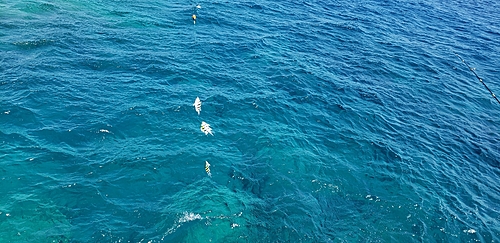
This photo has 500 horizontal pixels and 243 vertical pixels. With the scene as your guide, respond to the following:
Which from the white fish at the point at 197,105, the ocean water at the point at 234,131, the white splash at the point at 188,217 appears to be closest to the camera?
the white splash at the point at 188,217

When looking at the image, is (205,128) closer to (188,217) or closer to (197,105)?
(197,105)

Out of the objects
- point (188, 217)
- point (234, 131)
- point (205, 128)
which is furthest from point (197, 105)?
point (188, 217)

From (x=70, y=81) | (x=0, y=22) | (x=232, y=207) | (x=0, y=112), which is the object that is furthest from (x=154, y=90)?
(x=0, y=22)

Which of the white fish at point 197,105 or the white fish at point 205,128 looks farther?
the white fish at point 197,105

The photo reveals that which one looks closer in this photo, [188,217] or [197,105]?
[188,217]

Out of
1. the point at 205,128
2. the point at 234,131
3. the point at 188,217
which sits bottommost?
the point at 188,217

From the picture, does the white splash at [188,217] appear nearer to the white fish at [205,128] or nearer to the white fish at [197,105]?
the white fish at [205,128]

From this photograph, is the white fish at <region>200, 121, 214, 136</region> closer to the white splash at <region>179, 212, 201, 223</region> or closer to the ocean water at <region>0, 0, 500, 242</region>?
the ocean water at <region>0, 0, 500, 242</region>

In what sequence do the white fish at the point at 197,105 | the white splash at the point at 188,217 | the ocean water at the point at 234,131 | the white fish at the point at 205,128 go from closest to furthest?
the white splash at the point at 188,217 < the ocean water at the point at 234,131 < the white fish at the point at 205,128 < the white fish at the point at 197,105

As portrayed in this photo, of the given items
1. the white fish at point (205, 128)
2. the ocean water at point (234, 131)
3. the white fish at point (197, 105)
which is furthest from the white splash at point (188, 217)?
the white fish at point (197, 105)

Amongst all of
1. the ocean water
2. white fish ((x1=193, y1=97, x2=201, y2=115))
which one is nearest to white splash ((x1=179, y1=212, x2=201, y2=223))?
the ocean water
